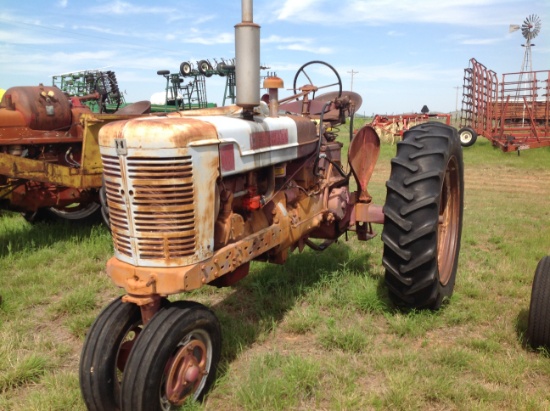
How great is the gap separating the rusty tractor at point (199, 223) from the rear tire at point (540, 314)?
0.60 m

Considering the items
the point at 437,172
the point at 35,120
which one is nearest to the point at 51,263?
the point at 35,120

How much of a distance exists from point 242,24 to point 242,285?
2.33 m

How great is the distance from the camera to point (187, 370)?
231cm

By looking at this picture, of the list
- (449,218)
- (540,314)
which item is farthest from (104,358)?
(449,218)

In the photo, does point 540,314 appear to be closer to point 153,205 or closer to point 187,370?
point 187,370

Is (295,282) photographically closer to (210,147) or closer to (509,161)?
(210,147)

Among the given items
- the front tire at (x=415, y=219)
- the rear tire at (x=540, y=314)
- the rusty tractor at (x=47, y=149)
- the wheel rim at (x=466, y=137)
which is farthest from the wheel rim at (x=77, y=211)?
the wheel rim at (x=466, y=137)

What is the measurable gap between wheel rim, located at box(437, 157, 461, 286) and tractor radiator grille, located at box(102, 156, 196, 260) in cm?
244

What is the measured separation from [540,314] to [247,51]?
226 centimetres

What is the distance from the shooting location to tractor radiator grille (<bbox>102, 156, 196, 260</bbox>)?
2166 mm

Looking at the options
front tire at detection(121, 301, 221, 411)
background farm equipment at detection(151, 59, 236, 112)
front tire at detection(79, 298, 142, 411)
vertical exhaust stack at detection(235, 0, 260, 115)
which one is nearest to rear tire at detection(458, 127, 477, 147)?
background farm equipment at detection(151, 59, 236, 112)

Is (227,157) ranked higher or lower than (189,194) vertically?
higher

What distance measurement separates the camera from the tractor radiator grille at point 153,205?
2.17m

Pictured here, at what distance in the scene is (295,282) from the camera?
4.08m
